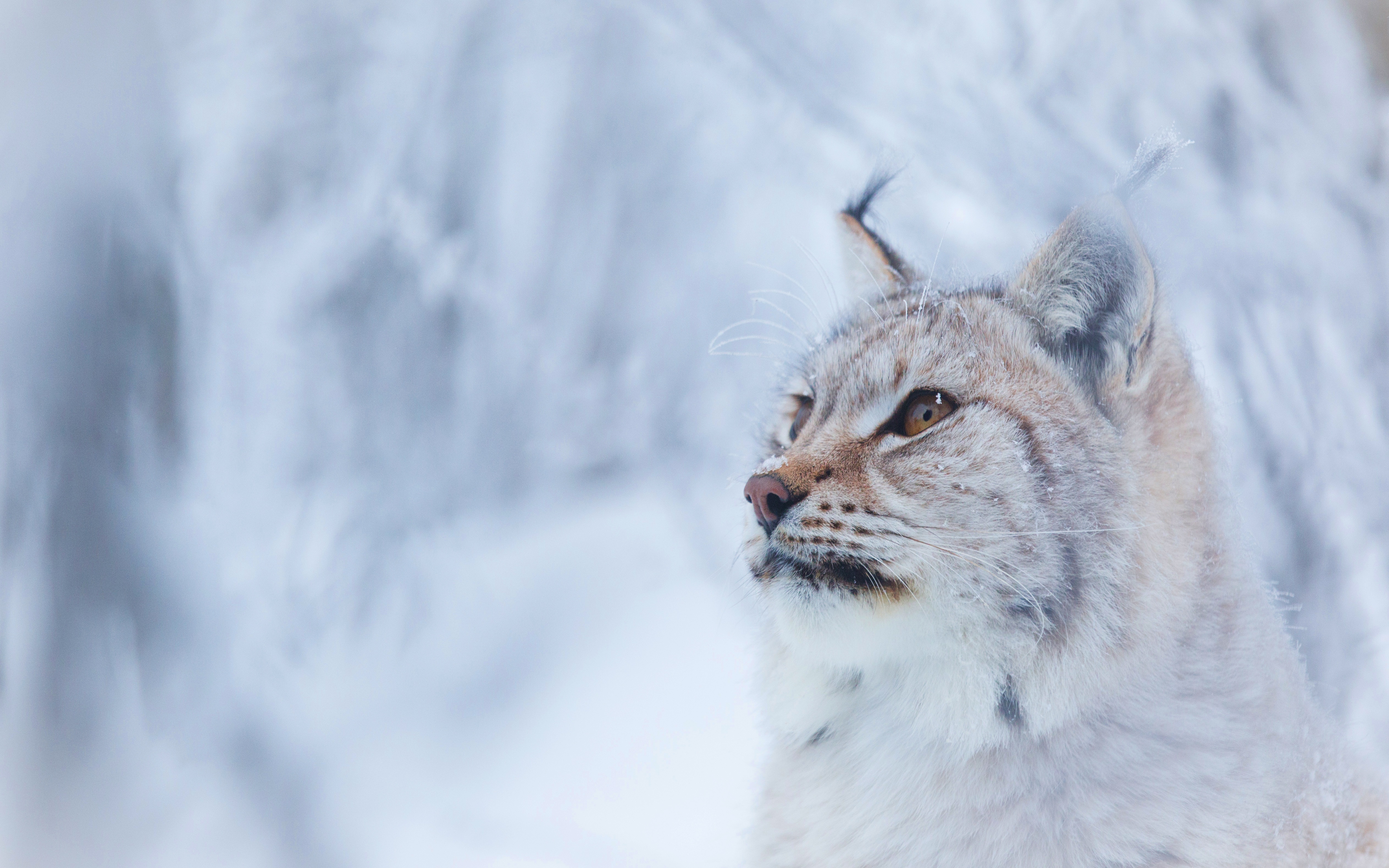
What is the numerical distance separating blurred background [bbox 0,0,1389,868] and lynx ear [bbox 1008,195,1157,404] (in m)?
0.26

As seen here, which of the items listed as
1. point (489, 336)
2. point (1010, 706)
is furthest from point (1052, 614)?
point (489, 336)

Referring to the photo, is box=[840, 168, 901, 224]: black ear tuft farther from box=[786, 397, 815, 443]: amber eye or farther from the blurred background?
box=[786, 397, 815, 443]: amber eye

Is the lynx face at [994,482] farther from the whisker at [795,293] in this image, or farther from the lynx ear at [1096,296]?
the whisker at [795,293]

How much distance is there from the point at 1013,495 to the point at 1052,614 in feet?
0.43

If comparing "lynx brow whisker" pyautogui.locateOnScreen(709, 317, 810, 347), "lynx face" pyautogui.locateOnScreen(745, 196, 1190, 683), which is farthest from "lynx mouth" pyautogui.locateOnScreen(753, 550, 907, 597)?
"lynx brow whisker" pyautogui.locateOnScreen(709, 317, 810, 347)

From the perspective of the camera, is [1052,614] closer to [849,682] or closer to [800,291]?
[849,682]

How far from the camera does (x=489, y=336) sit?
1617mm

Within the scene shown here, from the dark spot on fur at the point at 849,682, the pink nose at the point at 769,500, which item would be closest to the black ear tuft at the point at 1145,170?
the pink nose at the point at 769,500

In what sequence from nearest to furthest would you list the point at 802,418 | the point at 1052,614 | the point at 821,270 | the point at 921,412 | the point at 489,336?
the point at 1052,614 < the point at 921,412 < the point at 802,418 < the point at 821,270 < the point at 489,336

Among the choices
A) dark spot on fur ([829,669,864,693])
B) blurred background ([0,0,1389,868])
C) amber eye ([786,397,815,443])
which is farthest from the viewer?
blurred background ([0,0,1389,868])

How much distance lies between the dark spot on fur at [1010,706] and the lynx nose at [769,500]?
30cm

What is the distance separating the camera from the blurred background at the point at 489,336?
132cm

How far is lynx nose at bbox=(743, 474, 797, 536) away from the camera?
961mm

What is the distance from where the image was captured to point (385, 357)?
1599 mm
